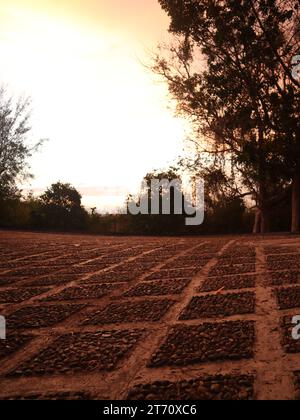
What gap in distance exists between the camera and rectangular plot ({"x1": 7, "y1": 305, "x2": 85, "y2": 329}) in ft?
8.36

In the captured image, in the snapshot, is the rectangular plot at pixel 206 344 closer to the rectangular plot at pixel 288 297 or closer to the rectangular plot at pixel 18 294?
the rectangular plot at pixel 288 297

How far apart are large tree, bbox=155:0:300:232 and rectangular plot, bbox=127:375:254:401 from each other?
35.8 feet

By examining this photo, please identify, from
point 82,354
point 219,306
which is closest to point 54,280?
point 219,306

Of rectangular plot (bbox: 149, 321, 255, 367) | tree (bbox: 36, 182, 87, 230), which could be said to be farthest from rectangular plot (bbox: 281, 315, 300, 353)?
tree (bbox: 36, 182, 87, 230)

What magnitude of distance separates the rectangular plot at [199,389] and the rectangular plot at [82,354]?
→ 271 millimetres

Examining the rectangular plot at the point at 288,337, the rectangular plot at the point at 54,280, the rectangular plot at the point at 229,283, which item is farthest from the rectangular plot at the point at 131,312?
the rectangular plot at the point at 54,280

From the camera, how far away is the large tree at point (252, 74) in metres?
11.4

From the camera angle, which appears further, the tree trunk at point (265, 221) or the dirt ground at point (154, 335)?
the tree trunk at point (265, 221)

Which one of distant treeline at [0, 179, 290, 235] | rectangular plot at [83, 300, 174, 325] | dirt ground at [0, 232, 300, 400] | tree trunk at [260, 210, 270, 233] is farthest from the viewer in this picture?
distant treeline at [0, 179, 290, 235]

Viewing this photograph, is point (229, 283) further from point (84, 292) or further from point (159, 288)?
point (84, 292)

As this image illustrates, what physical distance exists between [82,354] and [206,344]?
0.65 m

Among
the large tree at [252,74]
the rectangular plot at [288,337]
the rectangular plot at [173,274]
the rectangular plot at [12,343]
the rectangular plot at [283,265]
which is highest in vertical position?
the large tree at [252,74]

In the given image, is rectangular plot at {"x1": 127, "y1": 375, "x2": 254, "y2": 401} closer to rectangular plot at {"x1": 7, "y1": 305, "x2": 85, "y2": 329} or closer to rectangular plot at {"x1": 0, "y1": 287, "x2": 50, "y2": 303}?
rectangular plot at {"x1": 7, "y1": 305, "x2": 85, "y2": 329}

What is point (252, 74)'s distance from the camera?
42.1 ft
